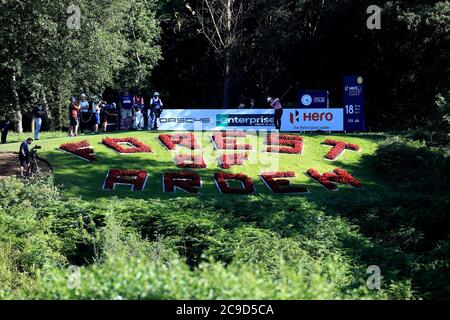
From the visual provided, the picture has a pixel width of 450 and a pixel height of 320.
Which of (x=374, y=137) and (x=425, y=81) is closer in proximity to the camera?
(x=374, y=137)

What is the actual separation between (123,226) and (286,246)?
536 centimetres

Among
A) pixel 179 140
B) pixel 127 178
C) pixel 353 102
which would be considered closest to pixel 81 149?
pixel 127 178

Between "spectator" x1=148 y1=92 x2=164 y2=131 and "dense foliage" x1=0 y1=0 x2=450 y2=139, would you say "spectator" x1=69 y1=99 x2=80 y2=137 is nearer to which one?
"spectator" x1=148 y1=92 x2=164 y2=131

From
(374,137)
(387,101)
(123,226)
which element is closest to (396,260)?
(123,226)

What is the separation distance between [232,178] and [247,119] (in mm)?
8925

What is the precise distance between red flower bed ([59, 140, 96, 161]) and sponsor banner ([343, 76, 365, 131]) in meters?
16.2

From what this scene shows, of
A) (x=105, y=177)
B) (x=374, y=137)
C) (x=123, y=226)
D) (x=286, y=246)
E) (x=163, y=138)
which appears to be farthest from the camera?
(x=374, y=137)

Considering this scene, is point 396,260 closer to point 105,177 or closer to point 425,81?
point 105,177

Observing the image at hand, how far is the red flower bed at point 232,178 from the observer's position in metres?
32.2

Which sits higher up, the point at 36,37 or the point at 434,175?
the point at 36,37

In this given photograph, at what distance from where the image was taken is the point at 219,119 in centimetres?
4234

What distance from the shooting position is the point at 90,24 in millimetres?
47625

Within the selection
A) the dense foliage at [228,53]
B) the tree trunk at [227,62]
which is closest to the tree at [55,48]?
the dense foliage at [228,53]

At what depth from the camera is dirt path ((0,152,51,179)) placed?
30.8m
